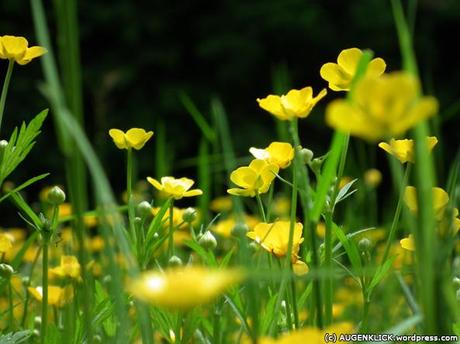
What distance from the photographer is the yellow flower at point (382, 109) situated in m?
0.36

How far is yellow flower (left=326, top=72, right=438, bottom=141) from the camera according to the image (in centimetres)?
36

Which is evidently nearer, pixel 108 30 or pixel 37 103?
pixel 37 103

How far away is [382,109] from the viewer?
1.21 feet

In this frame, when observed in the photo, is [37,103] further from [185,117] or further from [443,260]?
[443,260]

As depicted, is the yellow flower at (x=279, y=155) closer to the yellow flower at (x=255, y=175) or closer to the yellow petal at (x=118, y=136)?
the yellow flower at (x=255, y=175)

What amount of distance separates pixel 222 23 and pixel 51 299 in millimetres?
4037

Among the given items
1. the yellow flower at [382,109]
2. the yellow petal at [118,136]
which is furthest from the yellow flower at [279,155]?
the yellow flower at [382,109]

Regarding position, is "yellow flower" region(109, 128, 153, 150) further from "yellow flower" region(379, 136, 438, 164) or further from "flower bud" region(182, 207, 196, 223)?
"yellow flower" region(379, 136, 438, 164)

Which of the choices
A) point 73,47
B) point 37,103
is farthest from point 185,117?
point 73,47

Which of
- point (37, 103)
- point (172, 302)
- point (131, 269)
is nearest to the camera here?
point (172, 302)

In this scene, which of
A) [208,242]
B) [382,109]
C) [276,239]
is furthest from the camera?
[208,242]

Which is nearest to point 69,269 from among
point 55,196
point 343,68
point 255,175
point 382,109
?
point 55,196

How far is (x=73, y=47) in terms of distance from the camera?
1.47 ft

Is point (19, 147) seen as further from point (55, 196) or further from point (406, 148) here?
point (406, 148)
